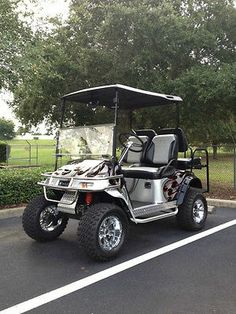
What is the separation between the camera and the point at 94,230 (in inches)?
180

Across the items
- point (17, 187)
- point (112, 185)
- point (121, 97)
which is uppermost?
point (121, 97)

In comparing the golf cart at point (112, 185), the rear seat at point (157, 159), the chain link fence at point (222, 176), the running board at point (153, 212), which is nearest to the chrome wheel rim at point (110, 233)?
the golf cart at point (112, 185)

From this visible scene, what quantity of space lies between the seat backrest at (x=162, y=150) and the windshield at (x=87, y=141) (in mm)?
1463

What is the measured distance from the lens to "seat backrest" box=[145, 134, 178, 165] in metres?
Answer: 6.43

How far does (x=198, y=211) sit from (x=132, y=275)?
2527mm

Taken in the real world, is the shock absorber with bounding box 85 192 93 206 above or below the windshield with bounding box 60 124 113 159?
below

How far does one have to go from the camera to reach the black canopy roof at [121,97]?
5641 mm

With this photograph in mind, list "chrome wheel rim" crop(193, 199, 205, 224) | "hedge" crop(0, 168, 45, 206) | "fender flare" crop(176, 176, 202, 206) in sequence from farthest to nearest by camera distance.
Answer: "hedge" crop(0, 168, 45, 206)
"chrome wheel rim" crop(193, 199, 205, 224)
"fender flare" crop(176, 176, 202, 206)

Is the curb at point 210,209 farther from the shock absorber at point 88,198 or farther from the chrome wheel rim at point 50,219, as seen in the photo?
the shock absorber at point 88,198

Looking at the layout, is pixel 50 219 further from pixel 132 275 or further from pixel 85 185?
pixel 132 275

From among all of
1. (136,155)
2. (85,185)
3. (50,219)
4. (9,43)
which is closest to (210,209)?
(136,155)

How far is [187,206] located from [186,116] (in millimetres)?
4583

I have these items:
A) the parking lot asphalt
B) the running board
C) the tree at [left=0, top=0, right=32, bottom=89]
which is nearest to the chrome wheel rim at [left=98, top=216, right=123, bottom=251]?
the parking lot asphalt

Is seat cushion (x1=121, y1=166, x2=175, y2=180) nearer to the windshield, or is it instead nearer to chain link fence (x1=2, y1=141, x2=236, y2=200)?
the windshield
